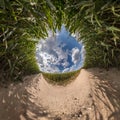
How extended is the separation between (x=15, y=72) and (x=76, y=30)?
96 cm

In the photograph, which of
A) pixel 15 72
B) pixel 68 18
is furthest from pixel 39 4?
pixel 15 72

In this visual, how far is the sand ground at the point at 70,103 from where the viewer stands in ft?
A: 7.75

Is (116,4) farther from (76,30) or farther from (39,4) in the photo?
(76,30)

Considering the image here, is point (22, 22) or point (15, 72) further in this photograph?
point (15, 72)

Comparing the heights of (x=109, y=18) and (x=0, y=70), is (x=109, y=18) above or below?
above

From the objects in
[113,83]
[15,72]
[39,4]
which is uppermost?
[39,4]

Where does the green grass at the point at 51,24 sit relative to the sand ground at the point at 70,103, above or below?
above

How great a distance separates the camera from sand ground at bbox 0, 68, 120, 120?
2.36 meters

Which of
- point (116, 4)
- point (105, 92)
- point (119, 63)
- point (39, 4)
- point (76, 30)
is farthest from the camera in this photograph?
point (76, 30)

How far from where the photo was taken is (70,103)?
123 inches

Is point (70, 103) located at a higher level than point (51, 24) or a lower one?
lower

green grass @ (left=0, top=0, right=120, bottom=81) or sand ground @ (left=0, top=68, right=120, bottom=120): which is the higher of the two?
green grass @ (left=0, top=0, right=120, bottom=81)

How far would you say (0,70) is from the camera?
9.14 feet

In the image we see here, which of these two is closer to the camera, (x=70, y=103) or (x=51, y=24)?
(x=51, y=24)
